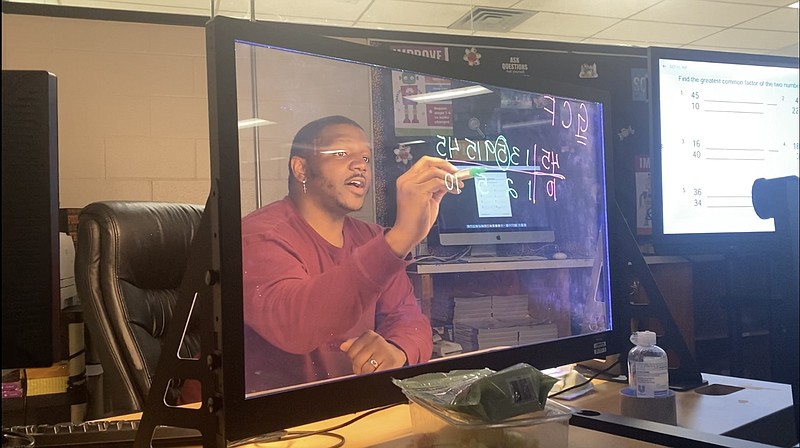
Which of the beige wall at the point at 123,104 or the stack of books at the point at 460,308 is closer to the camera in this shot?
the stack of books at the point at 460,308

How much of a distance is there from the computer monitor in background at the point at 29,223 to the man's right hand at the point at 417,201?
1.25 feet

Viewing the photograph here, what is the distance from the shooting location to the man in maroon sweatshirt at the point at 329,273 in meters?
0.70

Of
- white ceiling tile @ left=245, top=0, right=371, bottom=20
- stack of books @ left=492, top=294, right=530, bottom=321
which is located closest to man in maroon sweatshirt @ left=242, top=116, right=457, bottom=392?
stack of books @ left=492, top=294, right=530, bottom=321

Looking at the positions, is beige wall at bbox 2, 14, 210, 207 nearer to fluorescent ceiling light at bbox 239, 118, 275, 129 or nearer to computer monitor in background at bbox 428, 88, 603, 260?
computer monitor in background at bbox 428, 88, 603, 260

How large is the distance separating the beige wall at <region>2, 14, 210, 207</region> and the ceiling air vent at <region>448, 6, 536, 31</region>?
178cm

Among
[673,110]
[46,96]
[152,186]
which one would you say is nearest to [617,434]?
[673,110]

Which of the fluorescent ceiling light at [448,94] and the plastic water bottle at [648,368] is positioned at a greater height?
the fluorescent ceiling light at [448,94]

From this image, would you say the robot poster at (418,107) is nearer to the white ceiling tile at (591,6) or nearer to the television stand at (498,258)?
the television stand at (498,258)

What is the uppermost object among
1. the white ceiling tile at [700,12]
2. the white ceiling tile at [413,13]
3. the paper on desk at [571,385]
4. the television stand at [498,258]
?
the white ceiling tile at [700,12]

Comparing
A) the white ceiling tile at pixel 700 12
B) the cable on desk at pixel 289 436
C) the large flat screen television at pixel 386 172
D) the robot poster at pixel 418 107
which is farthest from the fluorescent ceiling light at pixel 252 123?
the white ceiling tile at pixel 700 12

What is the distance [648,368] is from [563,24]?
12.9ft

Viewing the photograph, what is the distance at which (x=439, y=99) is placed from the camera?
886 mm

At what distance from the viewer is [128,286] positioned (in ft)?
4.72

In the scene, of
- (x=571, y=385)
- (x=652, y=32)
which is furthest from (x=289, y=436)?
(x=652, y=32)
